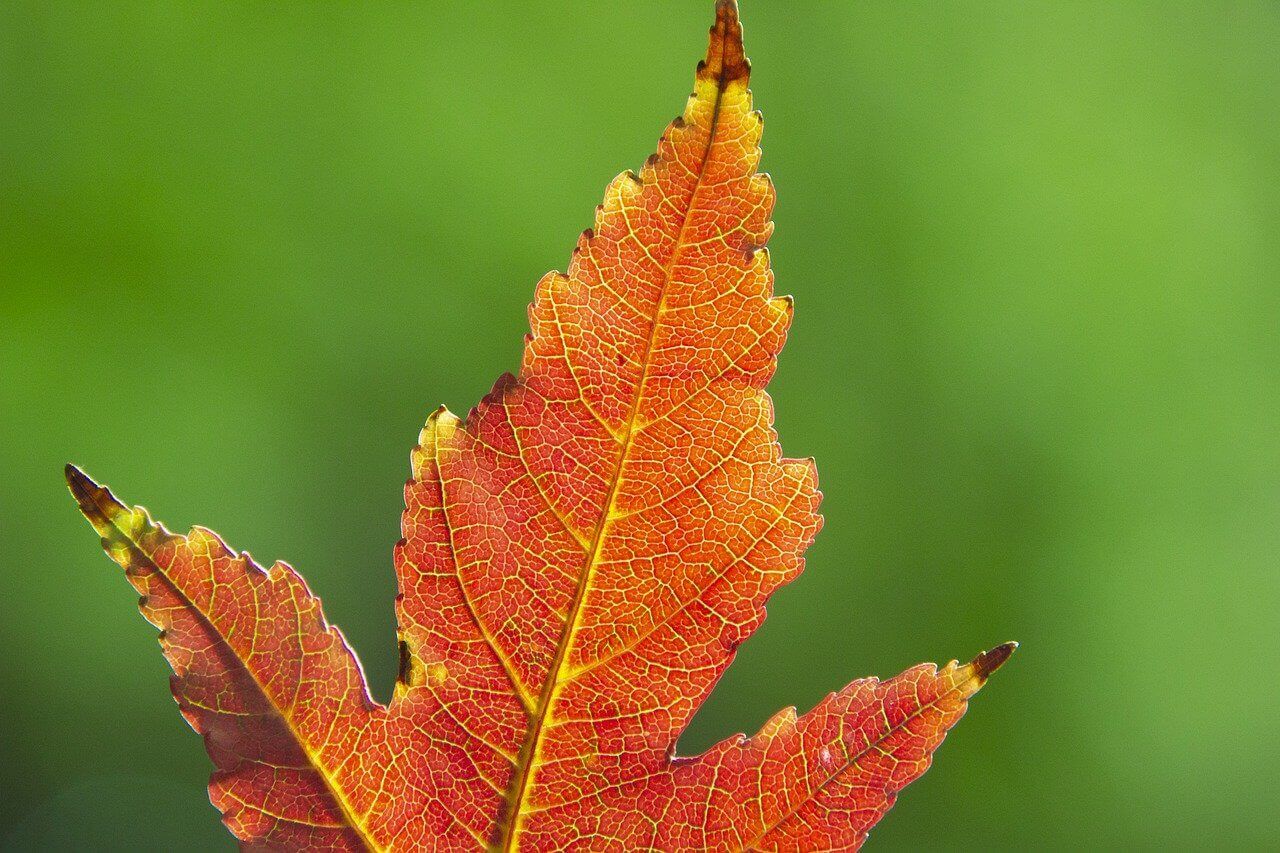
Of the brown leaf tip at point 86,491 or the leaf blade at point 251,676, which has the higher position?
the brown leaf tip at point 86,491

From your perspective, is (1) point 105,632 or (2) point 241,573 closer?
(2) point 241,573

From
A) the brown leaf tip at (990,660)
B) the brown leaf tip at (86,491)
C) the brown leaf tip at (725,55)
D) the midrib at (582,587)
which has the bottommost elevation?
the brown leaf tip at (990,660)

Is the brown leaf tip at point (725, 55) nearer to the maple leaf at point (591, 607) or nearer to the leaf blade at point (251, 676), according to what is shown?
the maple leaf at point (591, 607)

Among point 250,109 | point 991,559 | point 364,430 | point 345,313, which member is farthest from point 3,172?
point 991,559

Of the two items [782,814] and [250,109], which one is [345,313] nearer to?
[250,109]

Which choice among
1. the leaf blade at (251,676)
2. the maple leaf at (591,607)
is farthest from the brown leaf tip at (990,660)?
the leaf blade at (251,676)

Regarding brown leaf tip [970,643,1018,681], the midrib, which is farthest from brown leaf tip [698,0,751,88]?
brown leaf tip [970,643,1018,681]

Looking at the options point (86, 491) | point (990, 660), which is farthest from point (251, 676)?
point (990, 660)
